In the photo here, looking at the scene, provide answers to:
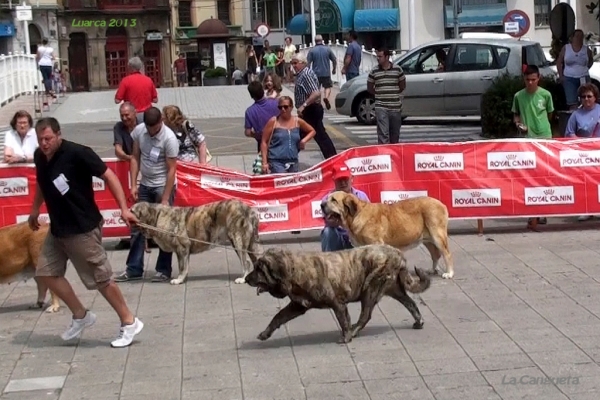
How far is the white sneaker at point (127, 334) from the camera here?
831 cm

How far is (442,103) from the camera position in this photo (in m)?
22.0

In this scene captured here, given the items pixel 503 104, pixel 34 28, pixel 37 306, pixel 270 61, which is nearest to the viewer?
pixel 37 306

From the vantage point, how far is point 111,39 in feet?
218

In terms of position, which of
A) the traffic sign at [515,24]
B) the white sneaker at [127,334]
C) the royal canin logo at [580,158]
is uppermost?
the traffic sign at [515,24]

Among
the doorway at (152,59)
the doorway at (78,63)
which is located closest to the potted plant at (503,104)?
the doorway at (78,63)

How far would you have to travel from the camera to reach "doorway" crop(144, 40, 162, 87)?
66.6m

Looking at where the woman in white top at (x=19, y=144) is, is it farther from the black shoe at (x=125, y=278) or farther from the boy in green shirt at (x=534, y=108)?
the boy in green shirt at (x=534, y=108)

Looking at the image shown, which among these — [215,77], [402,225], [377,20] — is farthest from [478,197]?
[377,20]

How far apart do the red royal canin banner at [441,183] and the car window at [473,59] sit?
974 centimetres

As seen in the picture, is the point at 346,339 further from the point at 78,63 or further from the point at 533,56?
the point at 78,63

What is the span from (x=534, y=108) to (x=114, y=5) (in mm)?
56485

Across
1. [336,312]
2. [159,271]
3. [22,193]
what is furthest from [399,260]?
[22,193]

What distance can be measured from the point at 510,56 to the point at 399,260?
1436cm

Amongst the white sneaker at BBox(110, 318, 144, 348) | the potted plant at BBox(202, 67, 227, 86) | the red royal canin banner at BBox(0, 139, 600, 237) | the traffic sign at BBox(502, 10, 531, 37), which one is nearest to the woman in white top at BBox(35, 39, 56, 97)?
the traffic sign at BBox(502, 10, 531, 37)
